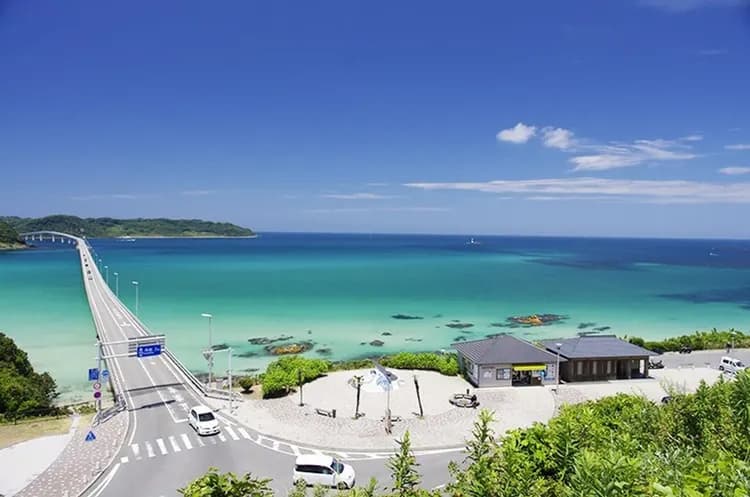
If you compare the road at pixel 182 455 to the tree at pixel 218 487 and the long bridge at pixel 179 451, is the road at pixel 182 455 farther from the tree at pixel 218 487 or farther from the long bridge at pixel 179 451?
the tree at pixel 218 487

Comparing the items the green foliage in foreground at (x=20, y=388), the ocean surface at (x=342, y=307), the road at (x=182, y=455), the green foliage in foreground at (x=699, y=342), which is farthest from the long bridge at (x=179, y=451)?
the green foliage in foreground at (x=699, y=342)

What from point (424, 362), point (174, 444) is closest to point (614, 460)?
point (174, 444)

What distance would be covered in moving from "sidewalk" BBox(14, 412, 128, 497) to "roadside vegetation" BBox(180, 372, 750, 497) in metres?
7.60

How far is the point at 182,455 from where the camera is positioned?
17844 mm

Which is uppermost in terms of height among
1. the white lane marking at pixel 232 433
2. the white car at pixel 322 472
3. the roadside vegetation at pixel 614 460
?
the roadside vegetation at pixel 614 460

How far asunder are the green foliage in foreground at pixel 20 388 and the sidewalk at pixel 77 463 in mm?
3409

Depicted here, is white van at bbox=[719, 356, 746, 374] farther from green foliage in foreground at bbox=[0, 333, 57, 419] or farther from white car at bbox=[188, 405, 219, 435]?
green foliage in foreground at bbox=[0, 333, 57, 419]

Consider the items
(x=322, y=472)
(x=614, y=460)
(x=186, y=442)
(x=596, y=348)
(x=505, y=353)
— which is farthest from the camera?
(x=596, y=348)

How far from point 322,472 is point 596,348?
2135 centimetres

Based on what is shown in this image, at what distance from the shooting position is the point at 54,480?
15.6 meters

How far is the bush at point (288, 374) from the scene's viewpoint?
25359 mm

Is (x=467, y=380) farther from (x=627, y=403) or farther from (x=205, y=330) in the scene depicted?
(x=205, y=330)

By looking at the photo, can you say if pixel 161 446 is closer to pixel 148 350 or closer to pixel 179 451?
pixel 179 451

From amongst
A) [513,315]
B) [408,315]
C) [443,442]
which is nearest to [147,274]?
[408,315]
